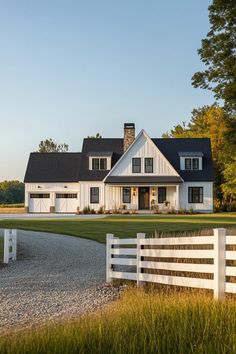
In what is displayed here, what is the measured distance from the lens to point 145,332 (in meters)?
6.98

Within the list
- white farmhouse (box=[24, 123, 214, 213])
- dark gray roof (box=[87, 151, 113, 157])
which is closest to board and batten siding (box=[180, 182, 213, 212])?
white farmhouse (box=[24, 123, 214, 213])

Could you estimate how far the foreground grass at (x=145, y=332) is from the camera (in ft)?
21.1

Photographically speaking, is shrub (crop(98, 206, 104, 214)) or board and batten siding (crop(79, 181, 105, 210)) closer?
shrub (crop(98, 206, 104, 214))

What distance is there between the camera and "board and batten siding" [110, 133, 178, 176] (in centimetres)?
4631

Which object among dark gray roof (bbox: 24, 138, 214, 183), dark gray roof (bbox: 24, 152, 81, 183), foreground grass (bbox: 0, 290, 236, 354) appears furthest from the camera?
dark gray roof (bbox: 24, 152, 81, 183)

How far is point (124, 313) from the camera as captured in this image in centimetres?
787

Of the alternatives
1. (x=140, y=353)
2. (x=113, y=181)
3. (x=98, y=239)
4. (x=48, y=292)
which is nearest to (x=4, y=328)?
(x=140, y=353)

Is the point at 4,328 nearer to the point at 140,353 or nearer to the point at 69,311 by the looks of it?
the point at 69,311

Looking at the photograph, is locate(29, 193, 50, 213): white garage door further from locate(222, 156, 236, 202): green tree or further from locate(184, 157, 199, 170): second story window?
locate(222, 156, 236, 202): green tree

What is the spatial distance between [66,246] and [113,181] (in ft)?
86.3

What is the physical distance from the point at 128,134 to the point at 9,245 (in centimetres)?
3237

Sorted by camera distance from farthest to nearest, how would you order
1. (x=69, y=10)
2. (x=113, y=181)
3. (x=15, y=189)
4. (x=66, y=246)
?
1. (x=15, y=189)
2. (x=113, y=181)
3. (x=69, y=10)
4. (x=66, y=246)

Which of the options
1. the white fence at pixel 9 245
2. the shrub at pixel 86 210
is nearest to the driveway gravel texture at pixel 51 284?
the white fence at pixel 9 245

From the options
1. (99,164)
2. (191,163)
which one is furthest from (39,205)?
(191,163)
